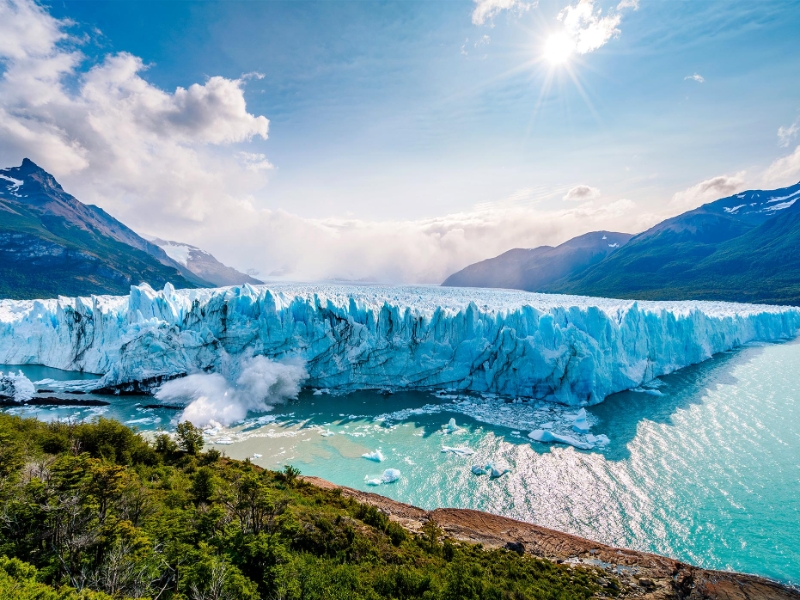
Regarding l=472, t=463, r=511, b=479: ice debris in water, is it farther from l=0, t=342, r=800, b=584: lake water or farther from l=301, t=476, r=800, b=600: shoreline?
l=301, t=476, r=800, b=600: shoreline

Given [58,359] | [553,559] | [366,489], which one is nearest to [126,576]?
[366,489]

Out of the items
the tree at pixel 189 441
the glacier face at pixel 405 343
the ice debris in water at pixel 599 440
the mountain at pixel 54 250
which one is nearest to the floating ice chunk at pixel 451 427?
the ice debris in water at pixel 599 440

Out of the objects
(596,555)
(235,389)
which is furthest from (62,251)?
(596,555)

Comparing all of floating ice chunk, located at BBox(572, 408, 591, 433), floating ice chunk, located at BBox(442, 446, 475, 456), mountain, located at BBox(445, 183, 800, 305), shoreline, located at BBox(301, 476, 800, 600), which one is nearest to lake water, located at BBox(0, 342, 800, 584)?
floating ice chunk, located at BBox(442, 446, 475, 456)

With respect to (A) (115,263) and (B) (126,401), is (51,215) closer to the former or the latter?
(A) (115,263)

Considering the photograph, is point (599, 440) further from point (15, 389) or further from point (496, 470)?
point (15, 389)

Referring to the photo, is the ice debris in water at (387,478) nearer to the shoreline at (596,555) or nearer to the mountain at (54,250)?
the shoreline at (596,555)

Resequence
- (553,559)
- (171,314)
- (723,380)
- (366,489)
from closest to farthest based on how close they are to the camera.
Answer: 1. (553,559)
2. (366,489)
3. (723,380)
4. (171,314)
